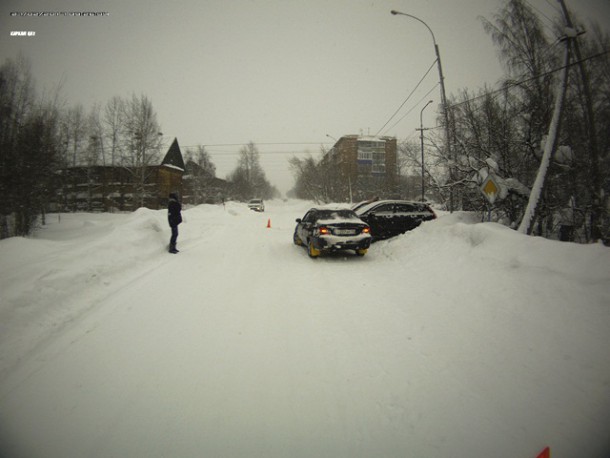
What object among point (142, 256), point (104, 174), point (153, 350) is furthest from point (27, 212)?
point (104, 174)

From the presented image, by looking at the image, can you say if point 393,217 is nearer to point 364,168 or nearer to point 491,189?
point 491,189

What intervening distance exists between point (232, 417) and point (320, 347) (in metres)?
1.27

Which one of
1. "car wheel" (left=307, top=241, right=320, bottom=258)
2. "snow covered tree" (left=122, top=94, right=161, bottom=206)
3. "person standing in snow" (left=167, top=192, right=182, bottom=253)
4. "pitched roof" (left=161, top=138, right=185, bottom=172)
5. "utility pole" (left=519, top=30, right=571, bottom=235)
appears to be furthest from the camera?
"pitched roof" (left=161, top=138, right=185, bottom=172)

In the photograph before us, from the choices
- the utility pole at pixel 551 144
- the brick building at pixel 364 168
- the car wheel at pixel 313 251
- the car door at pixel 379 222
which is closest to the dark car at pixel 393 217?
the car door at pixel 379 222

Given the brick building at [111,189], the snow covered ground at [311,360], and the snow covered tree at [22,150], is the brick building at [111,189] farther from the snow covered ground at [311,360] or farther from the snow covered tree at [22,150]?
the snow covered ground at [311,360]

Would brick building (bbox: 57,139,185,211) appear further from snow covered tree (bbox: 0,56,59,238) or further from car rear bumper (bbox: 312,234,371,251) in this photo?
car rear bumper (bbox: 312,234,371,251)

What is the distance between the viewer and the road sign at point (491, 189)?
7.20 m

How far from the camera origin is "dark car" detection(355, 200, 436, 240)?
10062mm

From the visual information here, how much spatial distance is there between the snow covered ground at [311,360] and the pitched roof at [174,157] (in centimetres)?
3303

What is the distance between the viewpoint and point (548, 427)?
1955mm

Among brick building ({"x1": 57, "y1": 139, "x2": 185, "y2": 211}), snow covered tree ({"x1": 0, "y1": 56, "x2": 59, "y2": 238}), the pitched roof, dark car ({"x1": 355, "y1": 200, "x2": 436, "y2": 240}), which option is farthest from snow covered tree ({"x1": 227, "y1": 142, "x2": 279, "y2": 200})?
dark car ({"x1": 355, "y1": 200, "x2": 436, "y2": 240})

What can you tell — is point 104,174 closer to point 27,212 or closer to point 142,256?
point 27,212

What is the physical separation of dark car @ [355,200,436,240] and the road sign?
3.04 m

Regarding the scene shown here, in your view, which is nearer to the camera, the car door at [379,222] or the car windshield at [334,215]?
the car windshield at [334,215]
